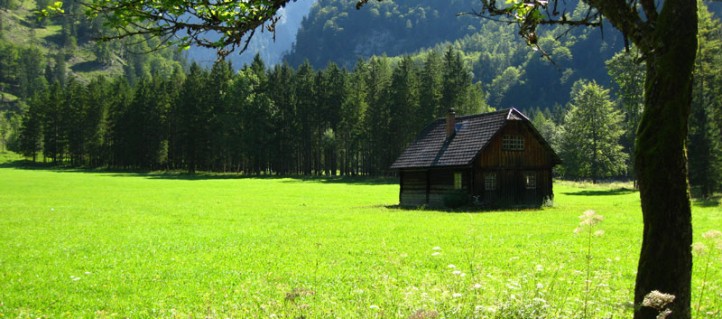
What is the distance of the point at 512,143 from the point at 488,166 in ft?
9.90

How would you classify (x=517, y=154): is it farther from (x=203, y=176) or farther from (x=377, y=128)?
(x=203, y=176)

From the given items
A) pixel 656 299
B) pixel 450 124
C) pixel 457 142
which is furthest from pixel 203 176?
pixel 656 299

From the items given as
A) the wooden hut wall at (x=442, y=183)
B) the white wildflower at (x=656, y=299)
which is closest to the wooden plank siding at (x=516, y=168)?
the wooden hut wall at (x=442, y=183)

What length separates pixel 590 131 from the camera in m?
67.8

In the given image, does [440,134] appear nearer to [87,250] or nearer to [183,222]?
[183,222]

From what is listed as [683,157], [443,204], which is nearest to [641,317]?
[683,157]

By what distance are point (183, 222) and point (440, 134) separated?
24.7 m

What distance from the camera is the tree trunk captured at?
186 inches

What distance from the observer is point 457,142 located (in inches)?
1561

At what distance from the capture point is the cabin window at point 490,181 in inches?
1469

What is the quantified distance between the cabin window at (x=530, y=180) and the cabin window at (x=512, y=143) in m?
2.23

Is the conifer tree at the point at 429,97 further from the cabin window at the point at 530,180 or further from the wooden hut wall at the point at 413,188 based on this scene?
Result: the cabin window at the point at 530,180

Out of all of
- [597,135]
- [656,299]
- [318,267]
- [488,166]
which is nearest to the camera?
[656,299]

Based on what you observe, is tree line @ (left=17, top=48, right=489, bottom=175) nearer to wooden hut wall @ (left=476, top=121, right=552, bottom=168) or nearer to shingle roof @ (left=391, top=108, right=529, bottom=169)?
shingle roof @ (left=391, top=108, right=529, bottom=169)
